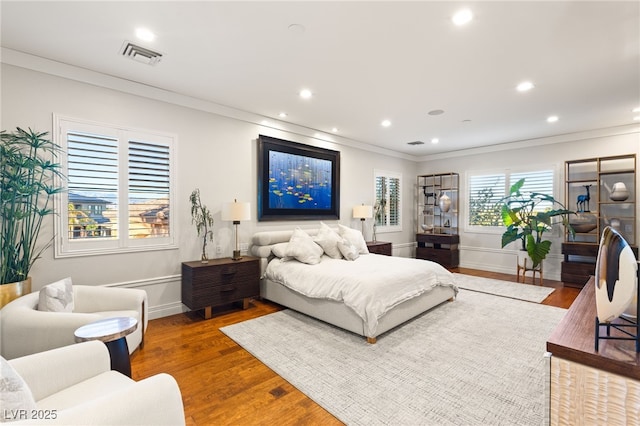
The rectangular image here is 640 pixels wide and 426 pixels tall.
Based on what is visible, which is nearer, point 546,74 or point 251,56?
point 251,56

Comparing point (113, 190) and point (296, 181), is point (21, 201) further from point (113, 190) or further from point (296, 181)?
point (296, 181)

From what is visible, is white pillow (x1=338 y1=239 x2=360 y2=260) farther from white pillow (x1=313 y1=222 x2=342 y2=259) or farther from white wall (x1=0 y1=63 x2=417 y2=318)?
white wall (x1=0 y1=63 x2=417 y2=318)

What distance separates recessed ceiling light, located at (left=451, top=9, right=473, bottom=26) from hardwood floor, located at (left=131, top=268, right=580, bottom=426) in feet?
9.93

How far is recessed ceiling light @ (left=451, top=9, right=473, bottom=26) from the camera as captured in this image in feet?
7.28

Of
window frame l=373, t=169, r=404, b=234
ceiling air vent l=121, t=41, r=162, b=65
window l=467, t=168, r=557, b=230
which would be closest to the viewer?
ceiling air vent l=121, t=41, r=162, b=65

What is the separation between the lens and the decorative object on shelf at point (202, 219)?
12.9 feet

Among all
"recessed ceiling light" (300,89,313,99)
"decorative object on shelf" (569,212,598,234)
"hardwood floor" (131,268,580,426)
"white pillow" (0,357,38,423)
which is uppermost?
"recessed ceiling light" (300,89,313,99)

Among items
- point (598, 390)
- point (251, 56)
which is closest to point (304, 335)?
point (598, 390)

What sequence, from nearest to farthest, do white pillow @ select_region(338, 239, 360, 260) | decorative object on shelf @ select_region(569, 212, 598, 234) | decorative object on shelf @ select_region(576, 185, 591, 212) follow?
white pillow @ select_region(338, 239, 360, 260) → decorative object on shelf @ select_region(569, 212, 598, 234) → decorative object on shelf @ select_region(576, 185, 591, 212)

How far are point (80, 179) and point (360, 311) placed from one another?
329 cm

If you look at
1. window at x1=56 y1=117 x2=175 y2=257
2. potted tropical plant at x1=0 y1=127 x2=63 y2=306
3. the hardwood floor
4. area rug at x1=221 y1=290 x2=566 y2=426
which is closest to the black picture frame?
window at x1=56 y1=117 x2=175 y2=257

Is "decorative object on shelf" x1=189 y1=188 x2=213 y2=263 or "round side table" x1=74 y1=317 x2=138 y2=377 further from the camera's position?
"decorative object on shelf" x1=189 y1=188 x2=213 y2=263

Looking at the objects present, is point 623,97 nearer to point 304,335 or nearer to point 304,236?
point 304,236

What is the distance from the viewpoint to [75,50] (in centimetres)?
282
